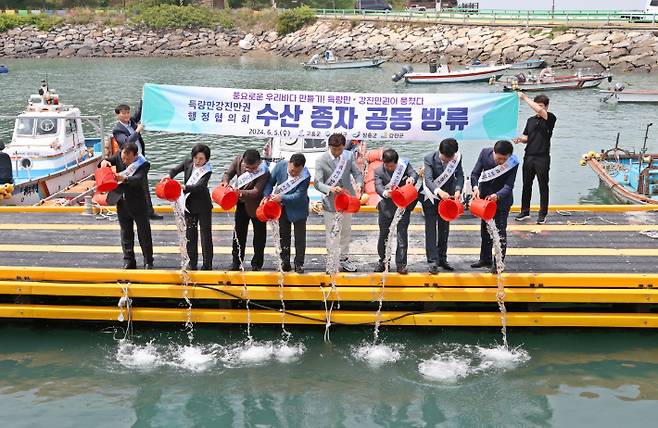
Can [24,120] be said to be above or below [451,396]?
above

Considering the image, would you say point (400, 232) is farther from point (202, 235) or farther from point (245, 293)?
point (202, 235)

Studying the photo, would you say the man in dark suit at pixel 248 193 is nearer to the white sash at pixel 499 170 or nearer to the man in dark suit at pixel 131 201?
the man in dark suit at pixel 131 201

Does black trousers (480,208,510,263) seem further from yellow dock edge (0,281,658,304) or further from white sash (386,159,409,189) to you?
white sash (386,159,409,189)

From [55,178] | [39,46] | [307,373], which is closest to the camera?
[307,373]

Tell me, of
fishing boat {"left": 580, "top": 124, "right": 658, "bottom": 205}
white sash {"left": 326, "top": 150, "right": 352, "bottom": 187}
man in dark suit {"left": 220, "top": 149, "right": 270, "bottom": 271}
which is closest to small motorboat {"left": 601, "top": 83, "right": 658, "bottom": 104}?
fishing boat {"left": 580, "top": 124, "right": 658, "bottom": 205}

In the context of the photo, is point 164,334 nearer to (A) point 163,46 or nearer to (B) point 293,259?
(B) point 293,259

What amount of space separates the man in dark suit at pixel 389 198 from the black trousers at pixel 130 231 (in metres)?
3.18

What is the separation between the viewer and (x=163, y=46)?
3201 inches

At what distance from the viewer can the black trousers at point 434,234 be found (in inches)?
394

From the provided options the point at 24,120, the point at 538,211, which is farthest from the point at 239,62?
the point at 538,211

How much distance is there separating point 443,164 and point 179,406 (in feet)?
14.8

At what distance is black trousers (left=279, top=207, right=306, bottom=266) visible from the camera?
32.8 feet

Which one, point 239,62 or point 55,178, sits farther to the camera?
point 239,62

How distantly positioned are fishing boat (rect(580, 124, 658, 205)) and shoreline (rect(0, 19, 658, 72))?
123 ft
